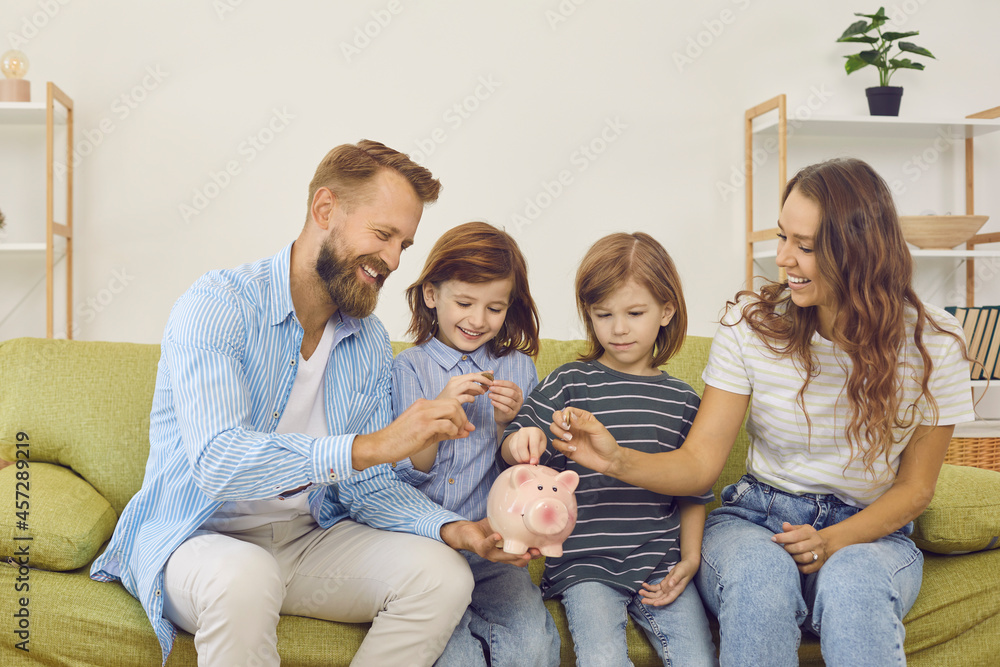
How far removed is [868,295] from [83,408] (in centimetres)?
166

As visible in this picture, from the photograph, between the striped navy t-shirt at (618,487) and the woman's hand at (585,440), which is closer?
the woman's hand at (585,440)

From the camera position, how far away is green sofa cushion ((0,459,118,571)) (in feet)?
4.85

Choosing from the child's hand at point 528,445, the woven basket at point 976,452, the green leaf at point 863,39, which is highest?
the green leaf at point 863,39

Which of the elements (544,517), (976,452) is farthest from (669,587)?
(976,452)

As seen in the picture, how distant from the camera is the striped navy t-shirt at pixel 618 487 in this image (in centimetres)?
150

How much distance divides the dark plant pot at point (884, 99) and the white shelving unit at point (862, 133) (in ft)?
0.17

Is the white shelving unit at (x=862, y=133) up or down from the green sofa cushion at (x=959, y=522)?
up

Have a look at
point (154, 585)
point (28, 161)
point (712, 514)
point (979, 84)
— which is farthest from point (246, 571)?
point (979, 84)

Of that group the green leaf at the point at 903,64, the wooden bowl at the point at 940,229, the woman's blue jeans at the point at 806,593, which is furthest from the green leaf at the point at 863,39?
the woman's blue jeans at the point at 806,593

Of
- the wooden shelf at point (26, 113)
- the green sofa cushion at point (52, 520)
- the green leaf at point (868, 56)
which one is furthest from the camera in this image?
the green leaf at point (868, 56)

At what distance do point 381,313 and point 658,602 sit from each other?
179 centimetres

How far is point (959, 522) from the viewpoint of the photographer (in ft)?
5.30

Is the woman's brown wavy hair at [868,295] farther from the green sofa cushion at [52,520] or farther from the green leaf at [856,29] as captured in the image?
the green leaf at [856,29]

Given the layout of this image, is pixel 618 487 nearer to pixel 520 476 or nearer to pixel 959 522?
pixel 520 476
